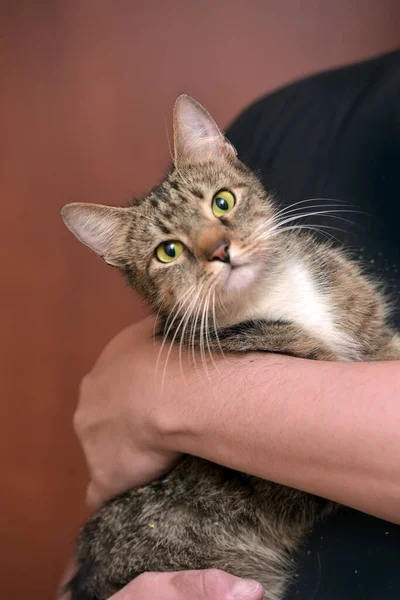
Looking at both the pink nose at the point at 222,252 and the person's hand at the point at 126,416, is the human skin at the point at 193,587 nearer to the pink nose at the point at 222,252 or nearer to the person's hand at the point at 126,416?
the person's hand at the point at 126,416

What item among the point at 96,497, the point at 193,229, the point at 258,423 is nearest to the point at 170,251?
the point at 193,229

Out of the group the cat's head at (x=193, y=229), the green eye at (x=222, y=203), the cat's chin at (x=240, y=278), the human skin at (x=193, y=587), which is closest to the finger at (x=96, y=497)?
the human skin at (x=193, y=587)

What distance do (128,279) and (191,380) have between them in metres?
0.34

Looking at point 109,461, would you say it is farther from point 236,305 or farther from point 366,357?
point 366,357

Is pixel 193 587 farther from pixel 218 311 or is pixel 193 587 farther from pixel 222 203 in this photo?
pixel 222 203

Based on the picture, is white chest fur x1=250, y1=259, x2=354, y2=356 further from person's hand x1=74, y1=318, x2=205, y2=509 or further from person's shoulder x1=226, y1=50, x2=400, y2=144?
person's shoulder x1=226, y1=50, x2=400, y2=144

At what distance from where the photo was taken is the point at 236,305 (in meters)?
1.08

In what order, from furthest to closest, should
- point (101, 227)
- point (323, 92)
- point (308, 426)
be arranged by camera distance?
point (323, 92) < point (101, 227) < point (308, 426)

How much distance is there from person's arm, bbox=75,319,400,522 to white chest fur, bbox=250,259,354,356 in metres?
0.14

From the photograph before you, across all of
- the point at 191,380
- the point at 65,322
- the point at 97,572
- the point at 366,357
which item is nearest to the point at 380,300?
the point at 366,357

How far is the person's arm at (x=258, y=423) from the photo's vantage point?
704 millimetres

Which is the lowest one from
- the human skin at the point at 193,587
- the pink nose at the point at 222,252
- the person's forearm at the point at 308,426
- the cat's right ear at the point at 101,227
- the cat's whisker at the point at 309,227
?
the human skin at the point at 193,587

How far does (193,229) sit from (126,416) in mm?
392

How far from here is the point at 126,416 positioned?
1.07 metres
